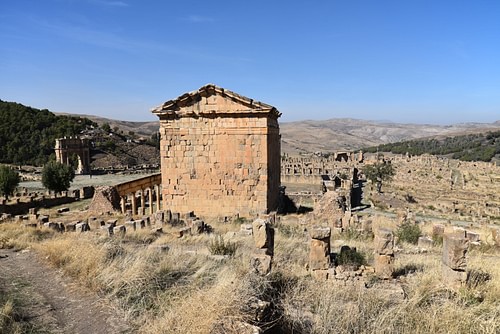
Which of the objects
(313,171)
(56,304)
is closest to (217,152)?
(56,304)

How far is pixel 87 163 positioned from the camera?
5512cm

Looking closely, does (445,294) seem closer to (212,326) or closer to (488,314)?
(488,314)

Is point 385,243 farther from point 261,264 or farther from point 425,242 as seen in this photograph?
point 425,242

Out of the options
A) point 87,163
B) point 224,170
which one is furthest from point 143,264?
point 87,163

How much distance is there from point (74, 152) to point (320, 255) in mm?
54871

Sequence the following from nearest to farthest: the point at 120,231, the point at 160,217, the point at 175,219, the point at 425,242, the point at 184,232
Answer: the point at 425,242 < the point at 120,231 < the point at 184,232 < the point at 160,217 < the point at 175,219

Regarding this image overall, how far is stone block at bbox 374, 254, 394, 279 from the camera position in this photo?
6.12 m

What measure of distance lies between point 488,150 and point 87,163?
72.7 metres

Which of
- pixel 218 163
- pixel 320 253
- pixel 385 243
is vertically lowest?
pixel 320 253

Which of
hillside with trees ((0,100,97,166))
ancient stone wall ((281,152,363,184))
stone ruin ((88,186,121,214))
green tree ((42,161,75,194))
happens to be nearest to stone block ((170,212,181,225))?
stone ruin ((88,186,121,214))

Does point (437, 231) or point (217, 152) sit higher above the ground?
point (217, 152)

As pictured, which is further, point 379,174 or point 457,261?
point 379,174

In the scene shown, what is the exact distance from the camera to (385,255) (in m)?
6.16

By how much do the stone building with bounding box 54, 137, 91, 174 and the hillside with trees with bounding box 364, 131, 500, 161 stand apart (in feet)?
211
